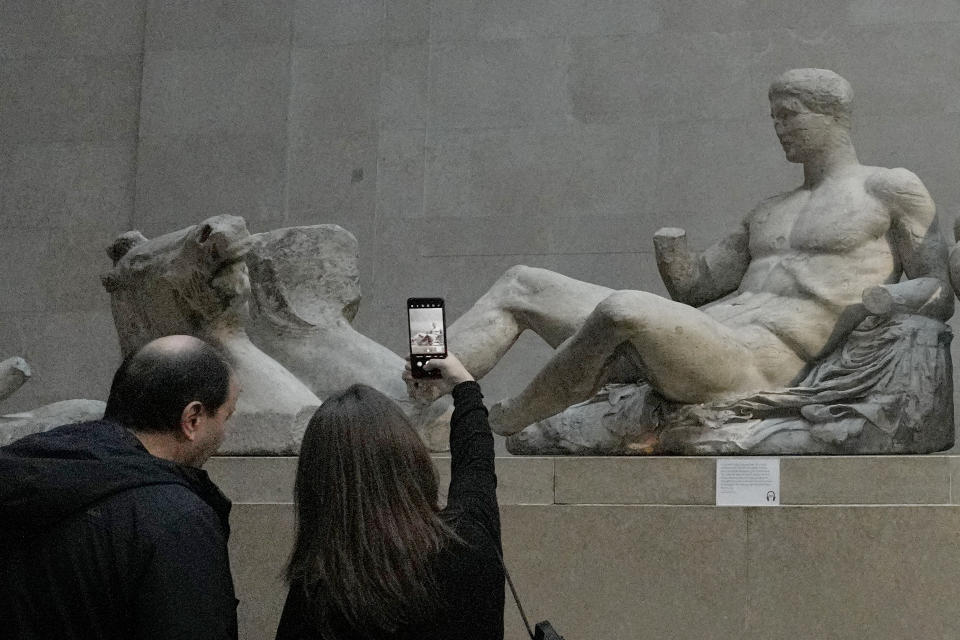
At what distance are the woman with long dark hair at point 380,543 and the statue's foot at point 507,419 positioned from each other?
337 centimetres

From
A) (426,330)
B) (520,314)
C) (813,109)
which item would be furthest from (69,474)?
(813,109)

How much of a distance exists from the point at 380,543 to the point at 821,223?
13.7ft

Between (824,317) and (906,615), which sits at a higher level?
(824,317)

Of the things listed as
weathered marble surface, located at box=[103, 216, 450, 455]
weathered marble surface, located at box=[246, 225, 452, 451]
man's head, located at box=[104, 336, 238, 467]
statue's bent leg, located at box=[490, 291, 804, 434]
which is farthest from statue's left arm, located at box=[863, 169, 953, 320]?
man's head, located at box=[104, 336, 238, 467]

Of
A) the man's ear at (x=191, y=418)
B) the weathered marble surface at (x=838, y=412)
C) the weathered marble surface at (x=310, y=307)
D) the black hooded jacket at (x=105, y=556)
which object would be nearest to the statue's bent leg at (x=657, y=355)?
the weathered marble surface at (x=838, y=412)

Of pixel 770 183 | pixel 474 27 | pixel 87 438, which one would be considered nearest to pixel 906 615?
pixel 87 438

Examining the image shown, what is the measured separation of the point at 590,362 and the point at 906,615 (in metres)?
1.66

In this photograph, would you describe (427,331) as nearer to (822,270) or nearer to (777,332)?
(777,332)

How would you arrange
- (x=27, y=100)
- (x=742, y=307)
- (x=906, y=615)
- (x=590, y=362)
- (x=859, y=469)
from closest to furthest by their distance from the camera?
(x=906, y=615) < (x=859, y=469) < (x=590, y=362) < (x=742, y=307) < (x=27, y=100)

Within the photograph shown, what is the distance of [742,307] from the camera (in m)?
6.82

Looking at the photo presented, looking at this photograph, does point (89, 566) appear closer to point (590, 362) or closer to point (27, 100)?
point (590, 362)

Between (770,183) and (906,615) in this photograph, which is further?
(770,183)

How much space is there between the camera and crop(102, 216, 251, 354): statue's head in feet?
21.0

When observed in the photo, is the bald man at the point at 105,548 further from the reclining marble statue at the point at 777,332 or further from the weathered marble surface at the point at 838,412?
the weathered marble surface at the point at 838,412
